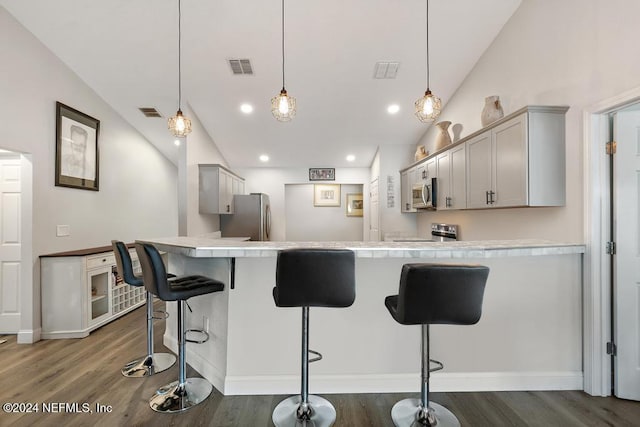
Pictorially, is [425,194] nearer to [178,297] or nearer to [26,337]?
[178,297]

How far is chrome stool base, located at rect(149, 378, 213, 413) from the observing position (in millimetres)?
1961

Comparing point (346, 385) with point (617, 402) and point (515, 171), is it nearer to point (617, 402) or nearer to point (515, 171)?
point (617, 402)

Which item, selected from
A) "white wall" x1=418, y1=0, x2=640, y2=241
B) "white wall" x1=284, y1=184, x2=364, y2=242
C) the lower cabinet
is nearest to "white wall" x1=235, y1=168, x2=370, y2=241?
"white wall" x1=284, y1=184, x2=364, y2=242

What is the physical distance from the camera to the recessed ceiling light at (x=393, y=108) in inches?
173

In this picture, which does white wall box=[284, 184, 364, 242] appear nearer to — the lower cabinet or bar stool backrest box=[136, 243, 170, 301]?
the lower cabinet

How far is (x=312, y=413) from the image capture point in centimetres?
184

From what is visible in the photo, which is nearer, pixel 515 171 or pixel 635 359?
pixel 635 359

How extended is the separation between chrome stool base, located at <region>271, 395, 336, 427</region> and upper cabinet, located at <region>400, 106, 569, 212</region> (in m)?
2.02

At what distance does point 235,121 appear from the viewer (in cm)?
468

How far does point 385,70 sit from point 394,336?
2.95m

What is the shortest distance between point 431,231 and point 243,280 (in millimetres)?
3584

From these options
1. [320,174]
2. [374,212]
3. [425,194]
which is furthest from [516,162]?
[320,174]

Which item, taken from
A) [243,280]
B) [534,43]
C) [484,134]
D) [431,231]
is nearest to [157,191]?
[243,280]

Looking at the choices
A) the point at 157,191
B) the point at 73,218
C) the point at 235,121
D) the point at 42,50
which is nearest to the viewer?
the point at 42,50
